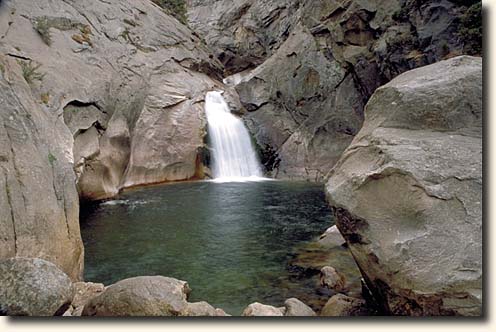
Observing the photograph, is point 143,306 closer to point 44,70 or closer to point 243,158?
point 44,70

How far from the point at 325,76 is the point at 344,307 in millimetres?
18554

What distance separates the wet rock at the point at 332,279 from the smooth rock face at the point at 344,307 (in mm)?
1094

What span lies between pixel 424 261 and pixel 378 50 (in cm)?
1716

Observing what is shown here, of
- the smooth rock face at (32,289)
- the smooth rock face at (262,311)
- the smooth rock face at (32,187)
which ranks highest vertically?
the smooth rock face at (32,187)

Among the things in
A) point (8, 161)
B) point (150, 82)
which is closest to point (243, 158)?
point (150, 82)

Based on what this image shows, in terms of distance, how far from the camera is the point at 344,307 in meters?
5.79

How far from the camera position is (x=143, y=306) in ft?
16.6

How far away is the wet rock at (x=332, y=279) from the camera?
716 centimetres

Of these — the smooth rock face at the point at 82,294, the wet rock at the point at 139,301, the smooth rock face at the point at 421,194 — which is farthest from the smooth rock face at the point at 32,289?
the smooth rock face at the point at 421,194

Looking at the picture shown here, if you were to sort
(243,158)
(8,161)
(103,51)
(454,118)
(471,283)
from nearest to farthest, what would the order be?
(471,283) → (454,118) → (8,161) → (103,51) → (243,158)

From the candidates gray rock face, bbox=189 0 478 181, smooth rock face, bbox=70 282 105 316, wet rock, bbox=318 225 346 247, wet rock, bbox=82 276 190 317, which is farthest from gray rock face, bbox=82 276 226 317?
gray rock face, bbox=189 0 478 181

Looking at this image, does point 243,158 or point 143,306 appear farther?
point 243,158

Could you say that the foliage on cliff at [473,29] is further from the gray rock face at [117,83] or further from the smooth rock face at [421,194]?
the gray rock face at [117,83]

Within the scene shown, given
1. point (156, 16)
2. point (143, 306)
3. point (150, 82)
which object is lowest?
point (143, 306)
